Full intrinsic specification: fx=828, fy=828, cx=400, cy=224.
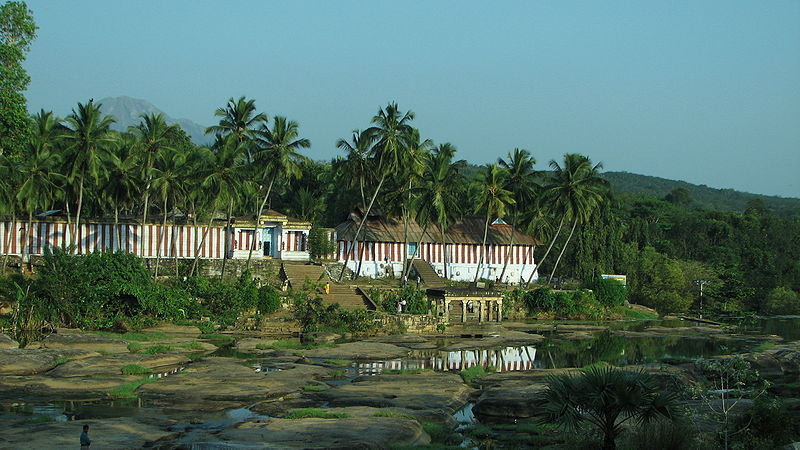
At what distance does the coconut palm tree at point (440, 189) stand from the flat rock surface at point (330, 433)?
42.2m

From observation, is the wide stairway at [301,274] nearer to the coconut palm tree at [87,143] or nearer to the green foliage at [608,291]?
the coconut palm tree at [87,143]

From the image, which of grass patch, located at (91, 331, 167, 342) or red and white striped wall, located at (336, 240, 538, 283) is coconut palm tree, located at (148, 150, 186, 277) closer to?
grass patch, located at (91, 331, 167, 342)

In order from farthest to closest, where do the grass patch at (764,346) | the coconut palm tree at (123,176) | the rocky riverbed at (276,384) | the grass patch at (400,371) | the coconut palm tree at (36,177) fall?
the coconut palm tree at (123,176) → the coconut palm tree at (36,177) → the grass patch at (764,346) → the grass patch at (400,371) → the rocky riverbed at (276,384)

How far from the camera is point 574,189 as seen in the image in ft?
227

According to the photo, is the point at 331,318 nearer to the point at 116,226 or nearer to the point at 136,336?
the point at 136,336

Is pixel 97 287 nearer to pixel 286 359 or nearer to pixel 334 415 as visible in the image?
pixel 286 359

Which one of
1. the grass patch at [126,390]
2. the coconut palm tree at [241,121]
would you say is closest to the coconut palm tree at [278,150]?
the coconut palm tree at [241,121]

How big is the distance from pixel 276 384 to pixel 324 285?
2862 cm

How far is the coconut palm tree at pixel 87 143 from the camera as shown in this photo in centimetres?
5216

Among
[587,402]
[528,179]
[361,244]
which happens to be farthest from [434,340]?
[587,402]

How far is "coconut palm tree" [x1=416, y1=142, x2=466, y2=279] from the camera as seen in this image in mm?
65250

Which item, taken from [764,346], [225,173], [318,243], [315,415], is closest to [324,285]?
[318,243]

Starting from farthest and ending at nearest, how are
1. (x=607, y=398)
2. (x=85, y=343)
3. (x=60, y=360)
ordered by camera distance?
(x=85, y=343) → (x=60, y=360) → (x=607, y=398)

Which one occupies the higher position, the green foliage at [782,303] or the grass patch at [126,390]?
the green foliage at [782,303]
